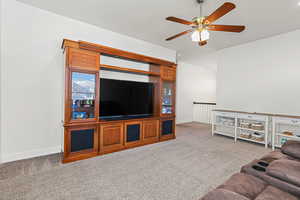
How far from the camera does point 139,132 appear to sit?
3.54 meters

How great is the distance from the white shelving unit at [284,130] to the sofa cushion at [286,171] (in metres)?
2.86

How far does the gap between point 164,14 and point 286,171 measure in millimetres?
3064

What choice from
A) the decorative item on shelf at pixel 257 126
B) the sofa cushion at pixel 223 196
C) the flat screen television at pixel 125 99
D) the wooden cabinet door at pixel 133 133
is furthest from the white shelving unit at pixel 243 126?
the sofa cushion at pixel 223 196

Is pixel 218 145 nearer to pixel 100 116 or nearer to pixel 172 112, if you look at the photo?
pixel 172 112

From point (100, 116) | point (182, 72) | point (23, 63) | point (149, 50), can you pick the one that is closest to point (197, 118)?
point (182, 72)

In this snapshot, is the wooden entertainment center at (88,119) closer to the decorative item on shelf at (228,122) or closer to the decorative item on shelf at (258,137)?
the decorative item on shelf at (228,122)

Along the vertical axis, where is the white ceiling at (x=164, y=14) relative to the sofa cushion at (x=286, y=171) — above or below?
above

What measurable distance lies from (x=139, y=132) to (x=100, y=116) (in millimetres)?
1043

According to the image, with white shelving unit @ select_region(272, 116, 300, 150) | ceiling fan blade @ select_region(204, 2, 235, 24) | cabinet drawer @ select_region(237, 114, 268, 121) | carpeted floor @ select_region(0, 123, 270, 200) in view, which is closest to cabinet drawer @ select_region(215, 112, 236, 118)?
cabinet drawer @ select_region(237, 114, 268, 121)

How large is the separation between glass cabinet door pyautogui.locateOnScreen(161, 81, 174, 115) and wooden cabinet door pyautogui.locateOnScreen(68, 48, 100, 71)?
1.98 metres

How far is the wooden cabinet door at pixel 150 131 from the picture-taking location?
144 inches

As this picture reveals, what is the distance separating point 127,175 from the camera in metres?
2.20

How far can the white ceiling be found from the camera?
2.56 meters

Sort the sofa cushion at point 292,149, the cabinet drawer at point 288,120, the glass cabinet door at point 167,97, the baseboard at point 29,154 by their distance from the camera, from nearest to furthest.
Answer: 1. the sofa cushion at point 292,149
2. the baseboard at point 29,154
3. the cabinet drawer at point 288,120
4. the glass cabinet door at point 167,97
